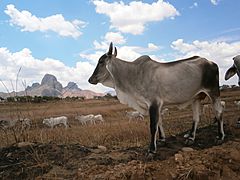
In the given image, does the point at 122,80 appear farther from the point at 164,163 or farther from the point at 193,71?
the point at 164,163

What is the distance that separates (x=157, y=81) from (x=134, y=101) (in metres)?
0.78

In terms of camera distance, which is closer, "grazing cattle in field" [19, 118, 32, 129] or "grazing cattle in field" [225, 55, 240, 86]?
"grazing cattle in field" [19, 118, 32, 129]

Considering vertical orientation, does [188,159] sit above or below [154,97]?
below

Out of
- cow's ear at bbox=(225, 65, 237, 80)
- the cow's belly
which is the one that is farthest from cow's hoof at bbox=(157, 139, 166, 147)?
cow's ear at bbox=(225, 65, 237, 80)

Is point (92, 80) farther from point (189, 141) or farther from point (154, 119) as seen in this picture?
point (189, 141)

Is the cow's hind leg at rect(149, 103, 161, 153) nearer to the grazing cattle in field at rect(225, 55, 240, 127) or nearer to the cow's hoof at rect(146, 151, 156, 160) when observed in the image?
the cow's hoof at rect(146, 151, 156, 160)

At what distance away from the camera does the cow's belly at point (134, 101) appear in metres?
8.53

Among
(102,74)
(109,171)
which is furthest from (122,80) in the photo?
(109,171)

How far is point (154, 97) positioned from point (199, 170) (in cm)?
232

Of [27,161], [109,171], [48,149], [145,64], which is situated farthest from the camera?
[145,64]

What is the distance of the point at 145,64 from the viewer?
8836 millimetres

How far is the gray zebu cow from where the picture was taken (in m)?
8.40

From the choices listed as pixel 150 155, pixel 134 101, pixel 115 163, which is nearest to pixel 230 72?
pixel 134 101

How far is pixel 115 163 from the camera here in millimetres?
7121
